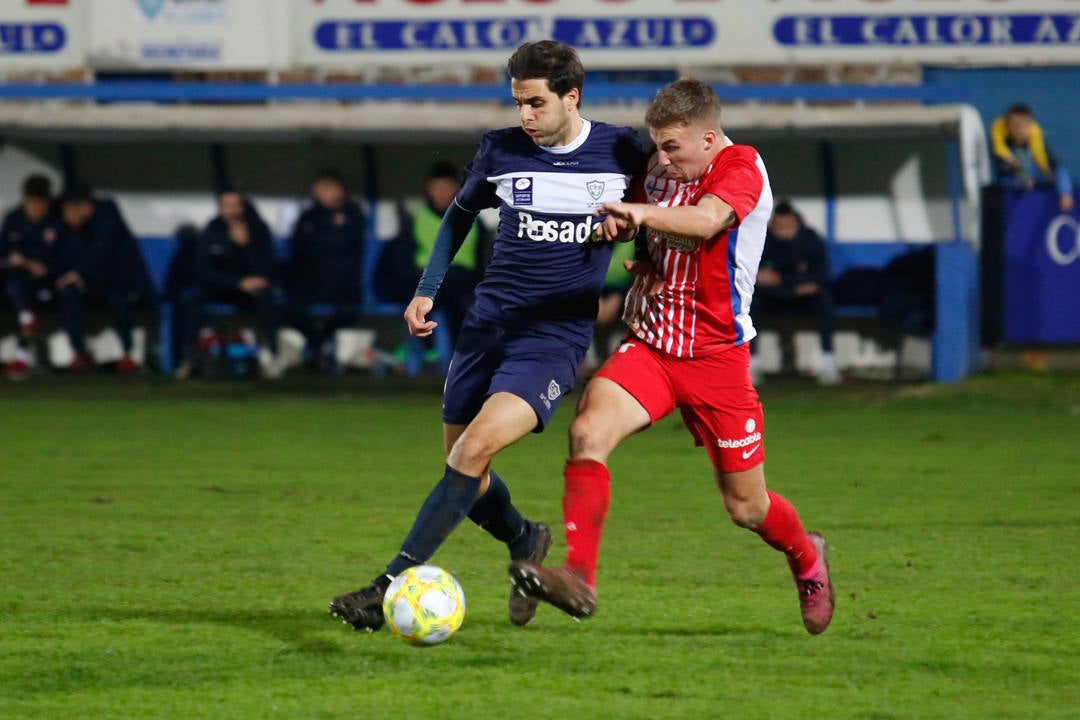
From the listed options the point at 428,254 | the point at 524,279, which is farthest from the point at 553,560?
the point at 428,254

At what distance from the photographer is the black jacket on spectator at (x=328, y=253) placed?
14.7 meters

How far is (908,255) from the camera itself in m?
14.6

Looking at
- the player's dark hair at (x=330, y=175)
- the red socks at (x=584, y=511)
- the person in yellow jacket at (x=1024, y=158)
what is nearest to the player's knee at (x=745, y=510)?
Answer: the red socks at (x=584, y=511)

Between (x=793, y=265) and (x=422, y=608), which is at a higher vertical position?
(x=422, y=608)

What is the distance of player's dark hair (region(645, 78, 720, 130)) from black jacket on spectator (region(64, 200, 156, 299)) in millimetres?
10423

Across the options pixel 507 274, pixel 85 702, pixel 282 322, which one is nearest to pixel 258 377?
pixel 282 322

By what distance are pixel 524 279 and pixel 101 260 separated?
978cm

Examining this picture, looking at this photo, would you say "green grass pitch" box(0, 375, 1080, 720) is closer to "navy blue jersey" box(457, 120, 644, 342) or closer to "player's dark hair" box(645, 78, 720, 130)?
"navy blue jersey" box(457, 120, 644, 342)

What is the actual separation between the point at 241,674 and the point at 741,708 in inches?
56.2

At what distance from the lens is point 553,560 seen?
716 centimetres

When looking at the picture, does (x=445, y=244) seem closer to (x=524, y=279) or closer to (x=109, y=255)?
(x=524, y=279)

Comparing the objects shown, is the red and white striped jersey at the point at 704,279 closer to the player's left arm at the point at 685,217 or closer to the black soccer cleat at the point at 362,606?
the player's left arm at the point at 685,217

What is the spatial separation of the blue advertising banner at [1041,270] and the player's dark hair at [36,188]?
8.10 m

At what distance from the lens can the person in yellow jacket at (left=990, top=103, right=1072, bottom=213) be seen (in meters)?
14.3
